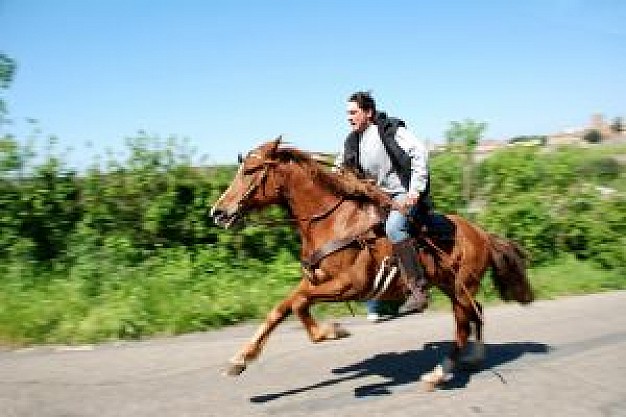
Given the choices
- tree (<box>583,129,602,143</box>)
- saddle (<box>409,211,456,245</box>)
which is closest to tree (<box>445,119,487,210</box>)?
saddle (<box>409,211,456,245</box>)

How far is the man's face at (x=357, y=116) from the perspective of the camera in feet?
22.5

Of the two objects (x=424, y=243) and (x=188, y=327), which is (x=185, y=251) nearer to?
(x=188, y=327)

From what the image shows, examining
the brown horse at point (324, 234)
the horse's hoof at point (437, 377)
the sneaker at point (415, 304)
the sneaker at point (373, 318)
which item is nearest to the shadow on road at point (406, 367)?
the horse's hoof at point (437, 377)

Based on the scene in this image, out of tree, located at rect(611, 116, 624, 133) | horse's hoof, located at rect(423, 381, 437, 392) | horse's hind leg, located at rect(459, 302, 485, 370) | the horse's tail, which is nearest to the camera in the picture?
horse's hoof, located at rect(423, 381, 437, 392)

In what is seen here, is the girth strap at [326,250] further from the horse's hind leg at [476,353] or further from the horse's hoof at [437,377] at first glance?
the horse's hind leg at [476,353]

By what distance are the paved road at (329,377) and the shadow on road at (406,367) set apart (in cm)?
1

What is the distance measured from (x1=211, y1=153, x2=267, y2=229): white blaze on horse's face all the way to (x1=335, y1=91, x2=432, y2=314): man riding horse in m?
0.97

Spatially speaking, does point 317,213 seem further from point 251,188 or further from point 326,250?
point 251,188

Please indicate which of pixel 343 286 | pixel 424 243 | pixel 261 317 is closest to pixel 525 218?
pixel 261 317

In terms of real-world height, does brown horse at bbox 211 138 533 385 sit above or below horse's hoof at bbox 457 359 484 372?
above

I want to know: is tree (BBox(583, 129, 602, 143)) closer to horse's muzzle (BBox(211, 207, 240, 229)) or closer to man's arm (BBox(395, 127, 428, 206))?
man's arm (BBox(395, 127, 428, 206))

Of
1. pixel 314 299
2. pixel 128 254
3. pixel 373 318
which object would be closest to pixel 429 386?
pixel 314 299

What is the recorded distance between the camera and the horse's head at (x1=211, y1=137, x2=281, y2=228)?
6332mm

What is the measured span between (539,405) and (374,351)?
8.00 ft
